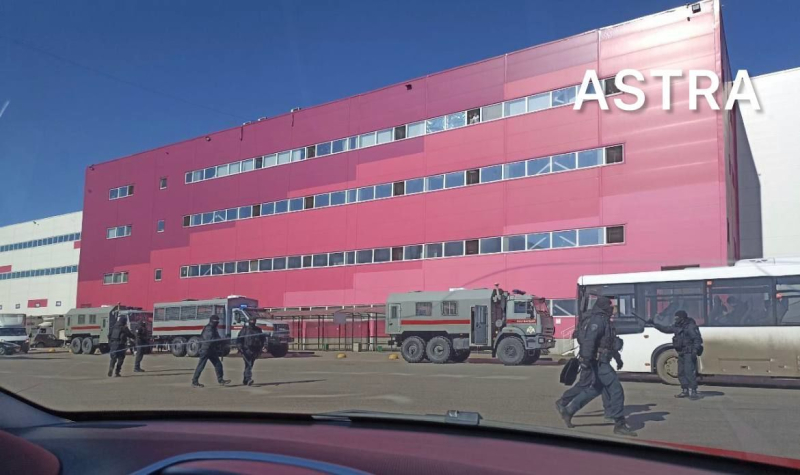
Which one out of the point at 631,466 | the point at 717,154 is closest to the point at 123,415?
the point at 631,466

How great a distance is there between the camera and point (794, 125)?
26828 millimetres

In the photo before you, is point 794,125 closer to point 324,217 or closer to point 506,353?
point 506,353

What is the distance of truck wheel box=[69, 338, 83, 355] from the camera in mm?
6104

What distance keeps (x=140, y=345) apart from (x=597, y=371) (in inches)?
193

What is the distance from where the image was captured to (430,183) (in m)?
31.1

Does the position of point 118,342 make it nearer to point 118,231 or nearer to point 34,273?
point 34,273

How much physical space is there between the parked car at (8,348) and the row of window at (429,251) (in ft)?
77.1

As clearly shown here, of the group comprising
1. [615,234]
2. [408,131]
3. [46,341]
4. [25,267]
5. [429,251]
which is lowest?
[46,341]

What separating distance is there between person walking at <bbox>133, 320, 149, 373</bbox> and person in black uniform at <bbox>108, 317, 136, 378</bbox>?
113 mm

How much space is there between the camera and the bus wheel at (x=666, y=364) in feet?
40.7

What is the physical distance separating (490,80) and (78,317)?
22.7m

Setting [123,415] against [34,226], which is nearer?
[123,415]

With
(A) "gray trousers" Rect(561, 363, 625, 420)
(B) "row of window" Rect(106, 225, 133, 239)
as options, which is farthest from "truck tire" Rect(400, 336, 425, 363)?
(B) "row of window" Rect(106, 225, 133, 239)

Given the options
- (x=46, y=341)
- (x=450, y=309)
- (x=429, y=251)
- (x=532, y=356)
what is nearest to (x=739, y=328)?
(x=532, y=356)
